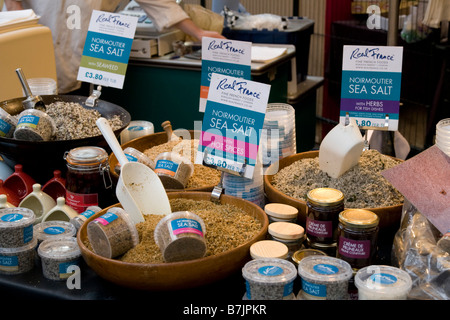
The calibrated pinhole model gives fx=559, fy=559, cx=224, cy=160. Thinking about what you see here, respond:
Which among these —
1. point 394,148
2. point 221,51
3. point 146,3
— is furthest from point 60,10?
point 394,148

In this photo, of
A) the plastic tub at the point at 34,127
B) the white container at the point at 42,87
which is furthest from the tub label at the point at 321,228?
the white container at the point at 42,87

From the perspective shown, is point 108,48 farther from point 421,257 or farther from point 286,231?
point 421,257

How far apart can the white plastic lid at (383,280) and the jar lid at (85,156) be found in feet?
2.65

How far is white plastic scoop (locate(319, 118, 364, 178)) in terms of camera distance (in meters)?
1.50

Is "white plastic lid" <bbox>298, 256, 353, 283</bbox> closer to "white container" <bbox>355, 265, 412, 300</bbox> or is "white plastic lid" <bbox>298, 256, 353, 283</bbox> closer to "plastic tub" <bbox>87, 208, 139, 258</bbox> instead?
"white container" <bbox>355, 265, 412, 300</bbox>

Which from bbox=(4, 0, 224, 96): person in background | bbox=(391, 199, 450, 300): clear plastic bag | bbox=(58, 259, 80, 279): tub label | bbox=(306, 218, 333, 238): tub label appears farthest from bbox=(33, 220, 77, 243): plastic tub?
bbox=(4, 0, 224, 96): person in background

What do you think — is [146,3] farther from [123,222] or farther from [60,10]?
[123,222]

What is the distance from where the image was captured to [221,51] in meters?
1.89

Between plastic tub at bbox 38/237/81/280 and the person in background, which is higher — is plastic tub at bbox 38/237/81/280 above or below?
below

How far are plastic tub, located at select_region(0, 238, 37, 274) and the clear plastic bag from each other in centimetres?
86

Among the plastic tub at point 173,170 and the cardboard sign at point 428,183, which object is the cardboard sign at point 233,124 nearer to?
the plastic tub at point 173,170

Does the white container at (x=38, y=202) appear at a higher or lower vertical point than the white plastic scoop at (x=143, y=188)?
lower

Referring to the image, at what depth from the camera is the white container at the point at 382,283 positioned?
1.05 meters

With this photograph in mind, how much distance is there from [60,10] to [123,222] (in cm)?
205
